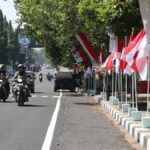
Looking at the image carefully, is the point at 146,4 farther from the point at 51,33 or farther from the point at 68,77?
the point at 68,77

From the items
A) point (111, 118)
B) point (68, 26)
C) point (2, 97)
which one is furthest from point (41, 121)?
point (68, 26)

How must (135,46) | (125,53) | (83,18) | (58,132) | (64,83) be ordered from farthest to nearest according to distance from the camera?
(64,83)
(83,18)
(125,53)
(135,46)
(58,132)

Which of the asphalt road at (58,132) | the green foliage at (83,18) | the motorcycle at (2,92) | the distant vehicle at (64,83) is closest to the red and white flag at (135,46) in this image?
the asphalt road at (58,132)

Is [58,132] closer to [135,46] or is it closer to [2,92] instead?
[135,46]

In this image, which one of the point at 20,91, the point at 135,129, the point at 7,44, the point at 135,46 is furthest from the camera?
the point at 7,44

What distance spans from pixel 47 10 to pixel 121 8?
1453cm

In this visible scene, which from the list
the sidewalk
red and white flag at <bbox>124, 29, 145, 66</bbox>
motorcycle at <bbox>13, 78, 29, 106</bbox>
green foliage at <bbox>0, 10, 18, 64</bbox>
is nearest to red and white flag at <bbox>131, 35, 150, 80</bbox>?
red and white flag at <bbox>124, 29, 145, 66</bbox>

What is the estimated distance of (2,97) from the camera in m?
32.5

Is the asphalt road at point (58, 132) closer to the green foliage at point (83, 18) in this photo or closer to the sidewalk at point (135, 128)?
the sidewalk at point (135, 128)

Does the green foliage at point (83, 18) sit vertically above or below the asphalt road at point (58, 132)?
above

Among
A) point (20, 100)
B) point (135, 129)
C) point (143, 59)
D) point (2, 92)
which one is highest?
point (143, 59)

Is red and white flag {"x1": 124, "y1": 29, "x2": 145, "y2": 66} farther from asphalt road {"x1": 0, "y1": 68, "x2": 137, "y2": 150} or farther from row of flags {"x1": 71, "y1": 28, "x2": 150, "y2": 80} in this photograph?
asphalt road {"x1": 0, "y1": 68, "x2": 137, "y2": 150}

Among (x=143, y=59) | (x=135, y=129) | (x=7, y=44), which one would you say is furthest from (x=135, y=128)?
(x=7, y=44)

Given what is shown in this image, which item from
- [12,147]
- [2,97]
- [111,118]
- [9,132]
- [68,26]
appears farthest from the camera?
[68,26]
